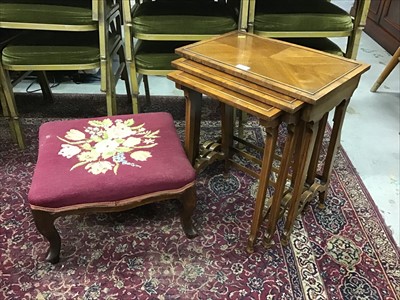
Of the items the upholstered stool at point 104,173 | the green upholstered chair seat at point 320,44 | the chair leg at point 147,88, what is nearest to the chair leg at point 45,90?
the chair leg at point 147,88

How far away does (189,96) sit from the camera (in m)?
1.23

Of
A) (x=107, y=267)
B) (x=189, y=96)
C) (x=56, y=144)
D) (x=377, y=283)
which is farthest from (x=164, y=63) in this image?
(x=377, y=283)

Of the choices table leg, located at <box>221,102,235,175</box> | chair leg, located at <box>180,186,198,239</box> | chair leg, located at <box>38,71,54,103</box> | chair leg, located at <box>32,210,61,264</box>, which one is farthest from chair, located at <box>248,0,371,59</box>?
chair leg, located at <box>38,71,54,103</box>

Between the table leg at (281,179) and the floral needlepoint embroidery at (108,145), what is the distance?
0.42m

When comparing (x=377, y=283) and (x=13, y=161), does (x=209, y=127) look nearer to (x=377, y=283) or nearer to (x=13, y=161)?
(x=13, y=161)

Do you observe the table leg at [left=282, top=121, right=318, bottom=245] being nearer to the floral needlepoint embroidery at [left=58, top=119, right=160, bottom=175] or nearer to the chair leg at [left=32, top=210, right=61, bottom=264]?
the floral needlepoint embroidery at [left=58, top=119, right=160, bottom=175]

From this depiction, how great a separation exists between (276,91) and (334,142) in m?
0.41

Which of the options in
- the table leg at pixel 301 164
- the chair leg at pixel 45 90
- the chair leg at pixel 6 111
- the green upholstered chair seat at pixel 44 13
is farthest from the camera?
the chair leg at pixel 45 90

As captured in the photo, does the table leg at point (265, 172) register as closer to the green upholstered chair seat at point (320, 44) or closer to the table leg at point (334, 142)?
the table leg at point (334, 142)

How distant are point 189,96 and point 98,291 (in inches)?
26.5

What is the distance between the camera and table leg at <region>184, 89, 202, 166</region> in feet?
4.09

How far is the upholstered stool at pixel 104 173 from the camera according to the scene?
1088 millimetres

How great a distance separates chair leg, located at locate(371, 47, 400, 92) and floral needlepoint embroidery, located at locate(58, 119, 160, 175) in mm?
1598

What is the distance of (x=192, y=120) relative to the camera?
1311mm
